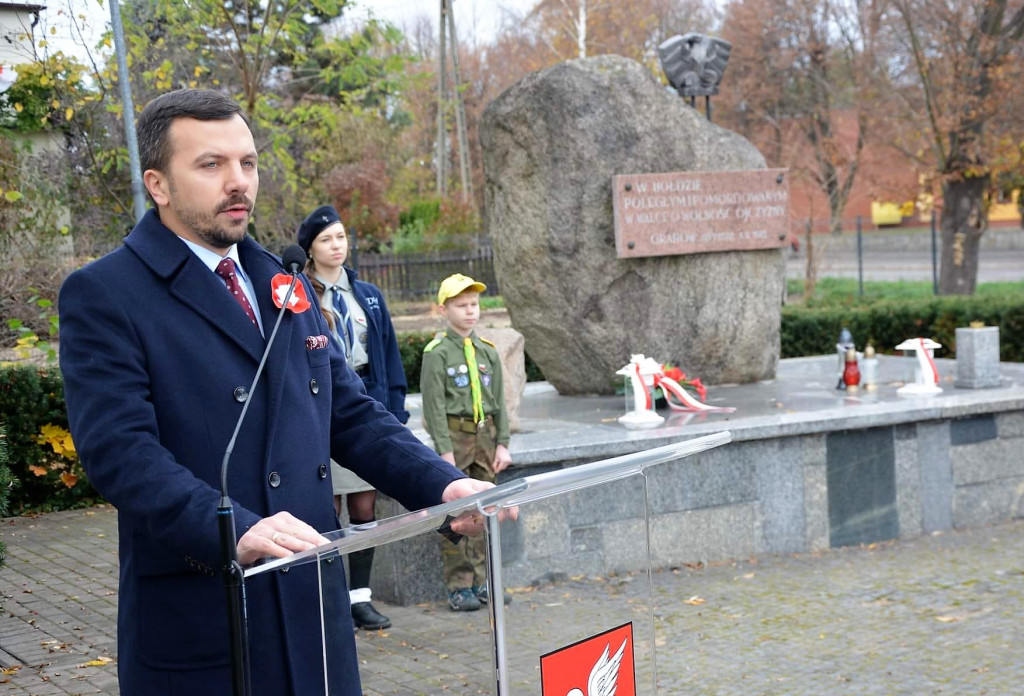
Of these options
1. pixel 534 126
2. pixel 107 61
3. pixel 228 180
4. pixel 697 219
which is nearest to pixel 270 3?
pixel 107 61

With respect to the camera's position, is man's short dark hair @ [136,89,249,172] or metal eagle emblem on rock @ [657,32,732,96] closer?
man's short dark hair @ [136,89,249,172]

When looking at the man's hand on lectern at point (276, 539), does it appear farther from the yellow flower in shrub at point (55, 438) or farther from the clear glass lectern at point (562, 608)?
the yellow flower in shrub at point (55, 438)

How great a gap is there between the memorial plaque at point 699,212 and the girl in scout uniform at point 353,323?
11.1 feet

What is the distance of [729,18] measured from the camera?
96.9 ft

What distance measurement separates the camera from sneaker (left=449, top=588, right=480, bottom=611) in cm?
220

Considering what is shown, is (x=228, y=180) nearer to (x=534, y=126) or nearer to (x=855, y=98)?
(x=534, y=126)

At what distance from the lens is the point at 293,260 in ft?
8.39

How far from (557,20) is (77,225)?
815 inches

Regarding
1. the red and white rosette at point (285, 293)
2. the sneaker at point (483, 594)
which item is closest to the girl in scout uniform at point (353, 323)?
the red and white rosette at point (285, 293)

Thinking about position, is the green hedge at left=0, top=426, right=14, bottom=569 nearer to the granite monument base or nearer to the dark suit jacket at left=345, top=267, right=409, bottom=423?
the dark suit jacket at left=345, top=267, right=409, bottom=423

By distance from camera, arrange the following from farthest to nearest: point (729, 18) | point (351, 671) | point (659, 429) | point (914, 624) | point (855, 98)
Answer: point (729, 18) → point (855, 98) → point (659, 429) → point (914, 624) → point (351, 671)

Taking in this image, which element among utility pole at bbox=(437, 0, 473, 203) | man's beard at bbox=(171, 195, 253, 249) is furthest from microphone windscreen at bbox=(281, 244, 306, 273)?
utility pole at bbox=(437, 0, 473, 203)

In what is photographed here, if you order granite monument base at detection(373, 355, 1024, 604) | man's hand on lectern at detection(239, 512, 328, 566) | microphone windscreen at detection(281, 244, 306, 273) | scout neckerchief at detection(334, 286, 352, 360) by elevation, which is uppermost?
microphone windscreen at detection(281, 244, 306, 273)

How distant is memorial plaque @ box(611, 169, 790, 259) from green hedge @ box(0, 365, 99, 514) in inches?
170
